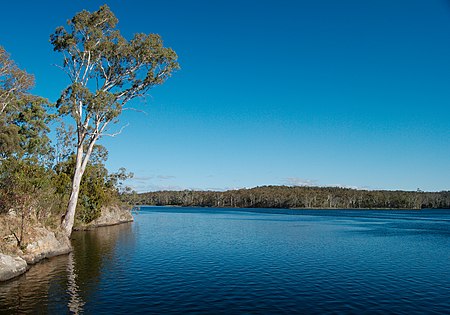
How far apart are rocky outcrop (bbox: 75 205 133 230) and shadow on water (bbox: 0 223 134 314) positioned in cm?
3086

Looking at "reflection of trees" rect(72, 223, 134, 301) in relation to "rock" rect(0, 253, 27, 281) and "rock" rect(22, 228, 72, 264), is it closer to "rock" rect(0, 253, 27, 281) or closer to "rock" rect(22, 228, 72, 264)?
"rock" rect(22, 228, 72, 264)

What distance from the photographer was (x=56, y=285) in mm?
22328

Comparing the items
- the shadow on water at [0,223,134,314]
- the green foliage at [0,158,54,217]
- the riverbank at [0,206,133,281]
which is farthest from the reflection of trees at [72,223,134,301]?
the green foliage at [0,158,54,217]

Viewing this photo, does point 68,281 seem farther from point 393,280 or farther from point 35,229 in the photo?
point 393,280

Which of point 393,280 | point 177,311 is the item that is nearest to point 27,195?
point 177,311

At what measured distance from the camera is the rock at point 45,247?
29.0 m

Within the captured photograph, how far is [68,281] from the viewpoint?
76.9 ft

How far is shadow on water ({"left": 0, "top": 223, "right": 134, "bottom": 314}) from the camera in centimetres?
1808

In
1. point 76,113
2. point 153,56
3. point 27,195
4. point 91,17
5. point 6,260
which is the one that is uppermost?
point 91,17

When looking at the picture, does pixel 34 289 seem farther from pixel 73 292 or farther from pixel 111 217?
pixel 111 217

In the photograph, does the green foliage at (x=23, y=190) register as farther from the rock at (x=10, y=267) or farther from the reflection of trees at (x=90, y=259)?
the reflection of trees at (x=90, y=259)

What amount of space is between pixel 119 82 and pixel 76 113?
22.0 ft

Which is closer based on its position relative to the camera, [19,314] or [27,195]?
[19,314]

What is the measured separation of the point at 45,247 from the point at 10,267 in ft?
25.6
